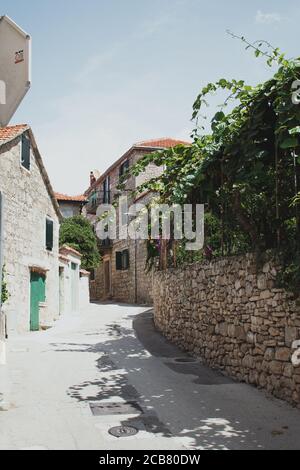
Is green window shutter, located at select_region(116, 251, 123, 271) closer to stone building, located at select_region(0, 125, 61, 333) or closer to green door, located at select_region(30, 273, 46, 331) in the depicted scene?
stone building, located at select_region(0, 125, 61, 333)

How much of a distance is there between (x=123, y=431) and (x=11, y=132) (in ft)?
38.9

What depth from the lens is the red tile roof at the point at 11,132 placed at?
550 inches

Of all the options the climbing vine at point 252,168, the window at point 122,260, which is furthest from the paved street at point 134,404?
the window at point 122,260

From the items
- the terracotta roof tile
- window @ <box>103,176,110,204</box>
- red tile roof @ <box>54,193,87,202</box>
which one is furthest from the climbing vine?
red tile roof @ <box>54,193,87,202</box>

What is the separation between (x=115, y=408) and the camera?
20.6 feet

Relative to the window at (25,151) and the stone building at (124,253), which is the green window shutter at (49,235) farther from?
the stone building at (124,253)

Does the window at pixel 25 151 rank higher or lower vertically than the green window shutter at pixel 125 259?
higher

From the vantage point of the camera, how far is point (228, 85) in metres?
7.85

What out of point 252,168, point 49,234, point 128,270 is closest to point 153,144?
point 128,270

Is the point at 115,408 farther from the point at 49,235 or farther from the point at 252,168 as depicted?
the point at 49,235

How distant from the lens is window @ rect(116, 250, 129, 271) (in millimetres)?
28605

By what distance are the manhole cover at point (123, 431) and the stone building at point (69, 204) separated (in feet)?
102

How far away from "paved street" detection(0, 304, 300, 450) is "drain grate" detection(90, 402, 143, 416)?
0.01 meters
